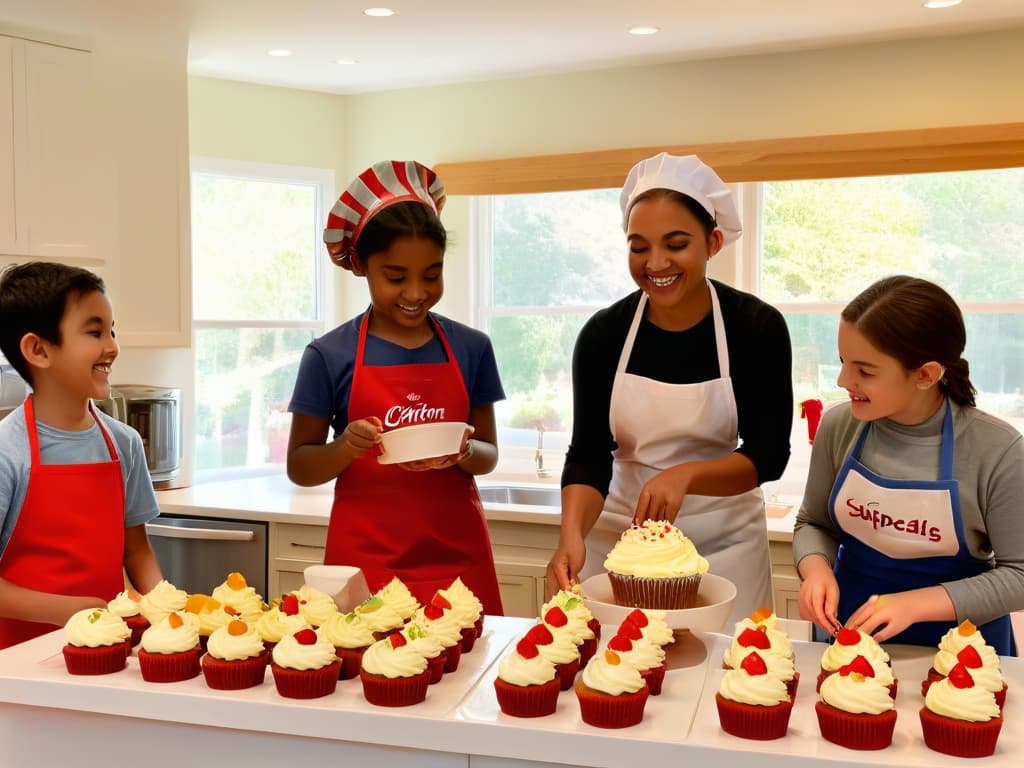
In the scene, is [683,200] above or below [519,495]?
above

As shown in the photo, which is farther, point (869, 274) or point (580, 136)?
point (580, 136)

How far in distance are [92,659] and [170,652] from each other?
12 cm

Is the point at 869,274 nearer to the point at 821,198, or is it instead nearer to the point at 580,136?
the point at 821,198

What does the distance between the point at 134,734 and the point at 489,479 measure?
3.09m

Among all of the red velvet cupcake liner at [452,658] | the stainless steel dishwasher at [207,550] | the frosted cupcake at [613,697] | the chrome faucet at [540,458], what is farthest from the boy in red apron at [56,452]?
the chrome faucet at [540,458]

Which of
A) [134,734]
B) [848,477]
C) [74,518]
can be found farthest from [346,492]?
[848,477]

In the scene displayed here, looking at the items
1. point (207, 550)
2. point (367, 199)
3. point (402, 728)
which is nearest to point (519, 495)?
point (207, 550)

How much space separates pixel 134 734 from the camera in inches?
56.5

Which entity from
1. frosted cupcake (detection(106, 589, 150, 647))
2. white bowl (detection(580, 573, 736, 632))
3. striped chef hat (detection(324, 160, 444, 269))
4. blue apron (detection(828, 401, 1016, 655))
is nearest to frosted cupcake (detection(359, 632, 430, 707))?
white bowl (detection(580, 573, 736, 632))

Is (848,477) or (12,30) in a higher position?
(12,30)

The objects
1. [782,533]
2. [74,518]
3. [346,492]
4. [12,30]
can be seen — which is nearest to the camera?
[74,518]

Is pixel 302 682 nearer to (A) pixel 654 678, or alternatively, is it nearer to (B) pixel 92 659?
(B) pixel 92 659

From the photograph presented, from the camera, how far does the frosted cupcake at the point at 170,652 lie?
144 cm

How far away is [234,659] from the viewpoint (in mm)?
1420
